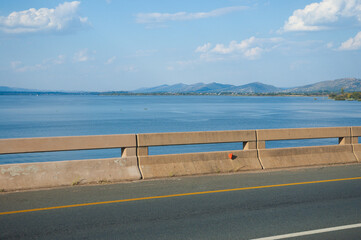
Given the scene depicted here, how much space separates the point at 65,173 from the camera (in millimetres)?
9703

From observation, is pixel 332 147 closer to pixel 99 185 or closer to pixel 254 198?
pixel 254 198

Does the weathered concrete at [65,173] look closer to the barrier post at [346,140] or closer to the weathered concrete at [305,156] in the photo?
the weathered concrete at [305,156]

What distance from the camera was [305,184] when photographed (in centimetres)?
991

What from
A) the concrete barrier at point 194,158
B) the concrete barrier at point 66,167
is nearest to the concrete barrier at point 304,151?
the concrete barrier at point 194,158

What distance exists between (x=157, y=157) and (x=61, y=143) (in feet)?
7.71

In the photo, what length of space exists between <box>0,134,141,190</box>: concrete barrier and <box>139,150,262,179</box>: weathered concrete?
0.39 metres

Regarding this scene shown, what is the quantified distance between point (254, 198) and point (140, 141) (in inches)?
130

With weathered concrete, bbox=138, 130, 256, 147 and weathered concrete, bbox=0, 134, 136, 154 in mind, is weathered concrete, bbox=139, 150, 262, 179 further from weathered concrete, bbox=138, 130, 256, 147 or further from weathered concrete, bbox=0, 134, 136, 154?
weathered concrete, bbox=0, 134, 136, 154

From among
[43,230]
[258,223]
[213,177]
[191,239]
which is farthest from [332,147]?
[43,230]

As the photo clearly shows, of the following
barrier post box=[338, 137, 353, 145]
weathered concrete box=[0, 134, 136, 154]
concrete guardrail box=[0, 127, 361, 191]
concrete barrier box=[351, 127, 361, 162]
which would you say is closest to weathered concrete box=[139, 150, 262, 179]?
concrete guardrail box=[0, 127, 361, 191]

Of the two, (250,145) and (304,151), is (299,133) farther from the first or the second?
(250,145)

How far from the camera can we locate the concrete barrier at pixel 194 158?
34.6 feet

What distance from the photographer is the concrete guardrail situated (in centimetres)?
941

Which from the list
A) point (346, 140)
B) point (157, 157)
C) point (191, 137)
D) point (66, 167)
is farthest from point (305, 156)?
point (66, 167)
